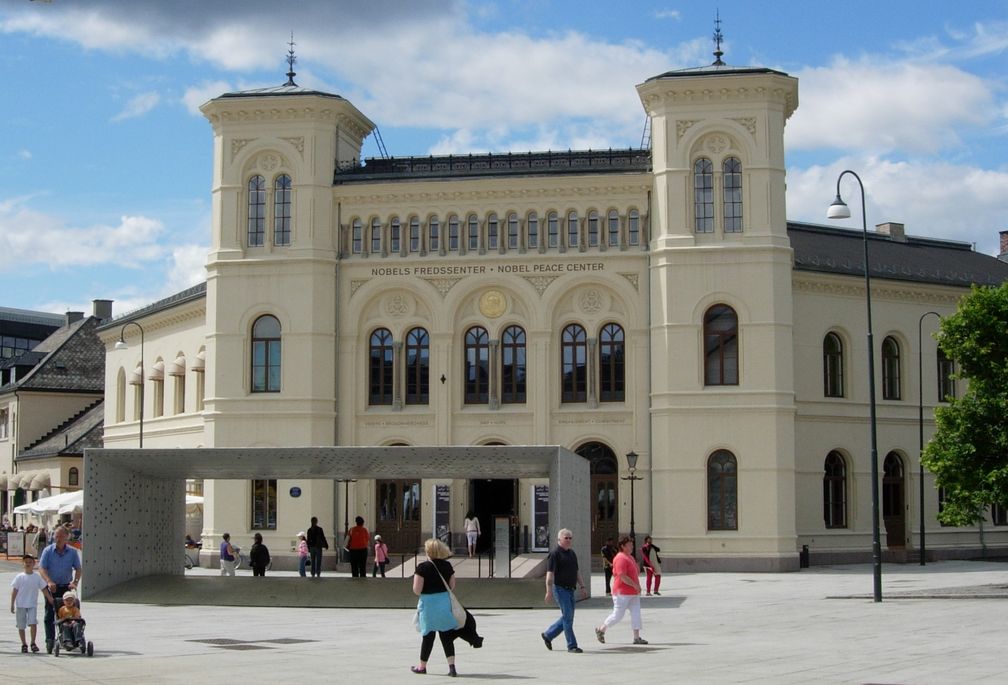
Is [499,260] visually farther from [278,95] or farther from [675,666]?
[675,666]

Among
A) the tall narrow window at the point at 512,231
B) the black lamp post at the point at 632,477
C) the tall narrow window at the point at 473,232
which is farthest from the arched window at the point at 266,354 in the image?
the black lamp post at the point at 632,477

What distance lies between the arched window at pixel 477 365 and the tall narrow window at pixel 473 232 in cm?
257

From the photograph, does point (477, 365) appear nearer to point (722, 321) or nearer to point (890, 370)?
point (722, 321)

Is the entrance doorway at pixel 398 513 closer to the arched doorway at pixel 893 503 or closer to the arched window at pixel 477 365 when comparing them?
the arched window at pixel 477 365

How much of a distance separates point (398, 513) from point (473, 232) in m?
9.25

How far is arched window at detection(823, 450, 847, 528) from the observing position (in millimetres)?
47562

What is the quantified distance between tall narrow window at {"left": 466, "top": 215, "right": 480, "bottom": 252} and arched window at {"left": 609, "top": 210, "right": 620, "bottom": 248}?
13.8 ft

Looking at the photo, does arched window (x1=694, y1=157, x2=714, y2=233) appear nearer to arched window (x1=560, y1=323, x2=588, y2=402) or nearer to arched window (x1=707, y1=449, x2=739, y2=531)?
arched window (x1=560, y1=323, x2=588, y2=402)

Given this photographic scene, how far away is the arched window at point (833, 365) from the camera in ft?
160

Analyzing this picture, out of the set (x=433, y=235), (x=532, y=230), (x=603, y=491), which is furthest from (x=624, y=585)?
(x=433, y=235)

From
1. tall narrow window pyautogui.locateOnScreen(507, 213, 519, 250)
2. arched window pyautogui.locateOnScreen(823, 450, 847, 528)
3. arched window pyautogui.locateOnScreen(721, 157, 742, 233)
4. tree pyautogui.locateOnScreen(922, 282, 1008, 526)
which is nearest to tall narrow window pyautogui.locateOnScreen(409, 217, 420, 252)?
tall narrow window pyautogui.locateOnScreen(507, 213, 519, 250)

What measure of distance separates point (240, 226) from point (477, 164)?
26.3 feet

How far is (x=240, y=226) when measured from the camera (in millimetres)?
46688

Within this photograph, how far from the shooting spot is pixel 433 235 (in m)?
46.6
